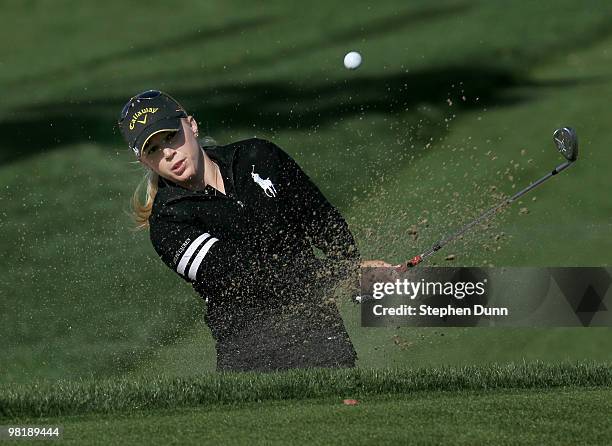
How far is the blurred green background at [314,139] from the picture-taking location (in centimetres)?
734

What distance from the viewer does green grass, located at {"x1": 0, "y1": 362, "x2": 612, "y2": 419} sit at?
4773 mm

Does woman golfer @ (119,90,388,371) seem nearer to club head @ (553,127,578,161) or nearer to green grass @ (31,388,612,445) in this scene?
green grass @ (31,388,612,445)

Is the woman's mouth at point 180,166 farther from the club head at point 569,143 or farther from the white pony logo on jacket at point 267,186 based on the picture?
the club head at point 569,143

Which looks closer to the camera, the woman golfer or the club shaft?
the woman golfer

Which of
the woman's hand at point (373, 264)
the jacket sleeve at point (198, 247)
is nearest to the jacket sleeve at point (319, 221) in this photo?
the woman's hand at point (373, 264)

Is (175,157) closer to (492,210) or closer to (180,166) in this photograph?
(180,166)

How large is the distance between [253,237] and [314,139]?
306 cm

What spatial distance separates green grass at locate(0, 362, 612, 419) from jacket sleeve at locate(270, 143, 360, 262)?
0.72m

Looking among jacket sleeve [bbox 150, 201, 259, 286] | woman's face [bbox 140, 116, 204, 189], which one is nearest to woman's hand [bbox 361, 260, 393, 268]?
jacket sleeve [bbox 150, 201, 259, 286]

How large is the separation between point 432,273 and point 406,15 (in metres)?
4.14

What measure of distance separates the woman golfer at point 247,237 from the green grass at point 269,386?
1.96 feet

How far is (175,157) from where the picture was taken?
5.60 metres

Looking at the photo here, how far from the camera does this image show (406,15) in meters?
10.2

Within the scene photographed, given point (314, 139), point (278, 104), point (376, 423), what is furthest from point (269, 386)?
point (278, 104)
